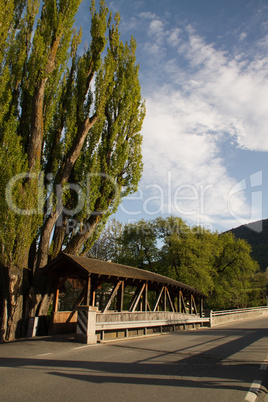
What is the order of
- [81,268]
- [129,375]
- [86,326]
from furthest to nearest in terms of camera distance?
[81,268] < [86,326] < [129,375]

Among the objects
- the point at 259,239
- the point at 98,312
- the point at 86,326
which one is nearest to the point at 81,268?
the point at 98,312

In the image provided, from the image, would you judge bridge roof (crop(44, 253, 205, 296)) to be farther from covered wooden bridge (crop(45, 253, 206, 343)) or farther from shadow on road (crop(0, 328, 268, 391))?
shadow on road (crop(0, 328, 268, 391))

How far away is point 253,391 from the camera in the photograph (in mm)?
5184

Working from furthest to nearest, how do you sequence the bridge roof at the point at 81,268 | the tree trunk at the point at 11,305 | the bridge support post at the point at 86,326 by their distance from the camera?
the tree trunk at the point at 11,305
the bridge roof at the point at 81,268
the bridge support post at the point at 86,326

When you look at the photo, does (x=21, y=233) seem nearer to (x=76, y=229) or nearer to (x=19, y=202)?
(x=19, y=202)

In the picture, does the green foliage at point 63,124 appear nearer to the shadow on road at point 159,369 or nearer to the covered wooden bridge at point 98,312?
the covered wooden bridge at point 98,312

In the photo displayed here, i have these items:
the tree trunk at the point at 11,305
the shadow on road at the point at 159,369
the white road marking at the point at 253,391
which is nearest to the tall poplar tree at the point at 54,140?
the tree trunk at the point at 11,305

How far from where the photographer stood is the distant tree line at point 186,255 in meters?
31.0

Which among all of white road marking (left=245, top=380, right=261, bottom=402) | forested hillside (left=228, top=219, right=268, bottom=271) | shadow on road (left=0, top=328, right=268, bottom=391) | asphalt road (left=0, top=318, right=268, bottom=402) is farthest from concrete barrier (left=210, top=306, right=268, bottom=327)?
forested hillside (left=228, top=219, right=268, bottom=271)

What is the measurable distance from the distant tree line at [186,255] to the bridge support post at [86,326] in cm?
2017

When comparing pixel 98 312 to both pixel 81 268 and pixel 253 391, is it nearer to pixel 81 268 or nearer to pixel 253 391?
pixel 81 268

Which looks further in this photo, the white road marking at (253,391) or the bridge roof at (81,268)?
the bridge roof at (81,268)

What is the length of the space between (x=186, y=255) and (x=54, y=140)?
18.7m

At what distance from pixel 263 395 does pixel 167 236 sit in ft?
94.2
